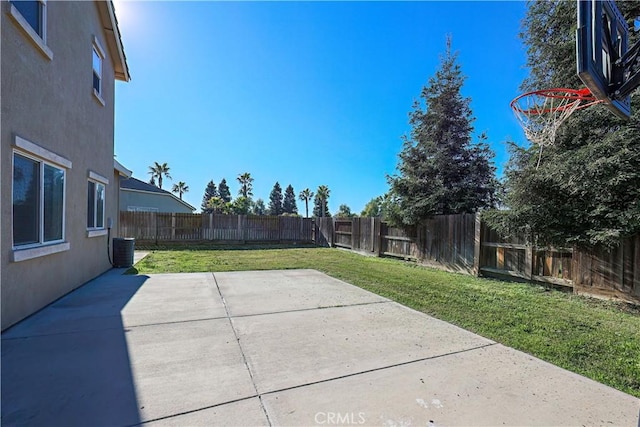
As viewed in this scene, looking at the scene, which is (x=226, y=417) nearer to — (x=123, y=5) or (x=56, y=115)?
(x=56, y=115)

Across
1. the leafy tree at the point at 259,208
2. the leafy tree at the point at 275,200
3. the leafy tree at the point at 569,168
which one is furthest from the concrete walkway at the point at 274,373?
the leafy tree at the point at 259,208

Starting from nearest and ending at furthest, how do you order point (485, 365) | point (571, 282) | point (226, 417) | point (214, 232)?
point (226, 417), point (485, 365), point (571, 282), point (214, 232)

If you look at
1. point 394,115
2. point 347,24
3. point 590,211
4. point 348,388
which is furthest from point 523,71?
point 348,388

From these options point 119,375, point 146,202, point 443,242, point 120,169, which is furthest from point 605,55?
point 146,202

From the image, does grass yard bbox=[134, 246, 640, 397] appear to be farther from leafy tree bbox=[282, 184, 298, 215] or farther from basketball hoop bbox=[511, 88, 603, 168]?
leafy tree bbox=[282, 184, 298, 215]

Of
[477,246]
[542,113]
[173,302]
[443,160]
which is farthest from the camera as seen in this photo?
[443,160]

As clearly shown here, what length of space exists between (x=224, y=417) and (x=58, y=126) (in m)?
5.52

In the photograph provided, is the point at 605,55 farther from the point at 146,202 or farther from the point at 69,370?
the point at 146,202

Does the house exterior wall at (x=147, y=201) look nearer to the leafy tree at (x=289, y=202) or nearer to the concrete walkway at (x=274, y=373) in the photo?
the concrete walkway at (x=274, y=373)

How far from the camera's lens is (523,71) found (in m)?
8.00

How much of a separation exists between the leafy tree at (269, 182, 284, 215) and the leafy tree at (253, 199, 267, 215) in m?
1.67

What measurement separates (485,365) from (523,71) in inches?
321

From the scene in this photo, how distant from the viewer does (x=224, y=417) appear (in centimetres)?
214

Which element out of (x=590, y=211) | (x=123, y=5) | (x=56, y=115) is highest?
(x=123, y=5)
